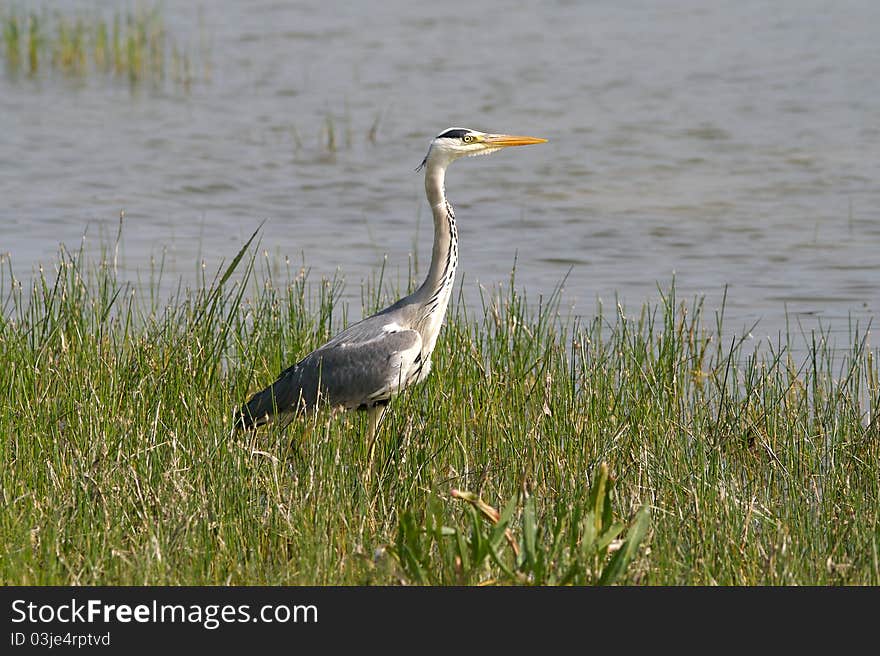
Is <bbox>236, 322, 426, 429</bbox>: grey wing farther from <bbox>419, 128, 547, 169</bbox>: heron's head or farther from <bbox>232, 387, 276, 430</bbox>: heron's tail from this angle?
<bbox>419, 128, 547, 169</bbox>: heron's head

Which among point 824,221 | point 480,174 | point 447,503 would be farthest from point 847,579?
point 480,174

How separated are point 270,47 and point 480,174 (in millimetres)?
5787

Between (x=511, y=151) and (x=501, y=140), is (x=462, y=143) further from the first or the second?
(x=511, y=151)

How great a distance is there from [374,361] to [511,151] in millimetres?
8796

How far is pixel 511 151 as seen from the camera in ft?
46.1

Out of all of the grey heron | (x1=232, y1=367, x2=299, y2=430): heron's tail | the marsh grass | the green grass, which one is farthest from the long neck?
the marsh grass

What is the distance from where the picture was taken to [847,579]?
3.97m

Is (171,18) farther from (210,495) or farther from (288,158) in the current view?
(210,495)

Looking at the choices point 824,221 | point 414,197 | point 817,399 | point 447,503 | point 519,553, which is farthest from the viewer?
point 414,197

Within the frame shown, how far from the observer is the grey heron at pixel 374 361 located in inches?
218

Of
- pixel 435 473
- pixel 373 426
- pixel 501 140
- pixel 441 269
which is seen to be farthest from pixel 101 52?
pixel 435 473

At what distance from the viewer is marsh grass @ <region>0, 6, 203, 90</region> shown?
54.5ft

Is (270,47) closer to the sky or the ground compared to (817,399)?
closer to the sky

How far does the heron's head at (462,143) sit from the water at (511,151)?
8.76 ft
